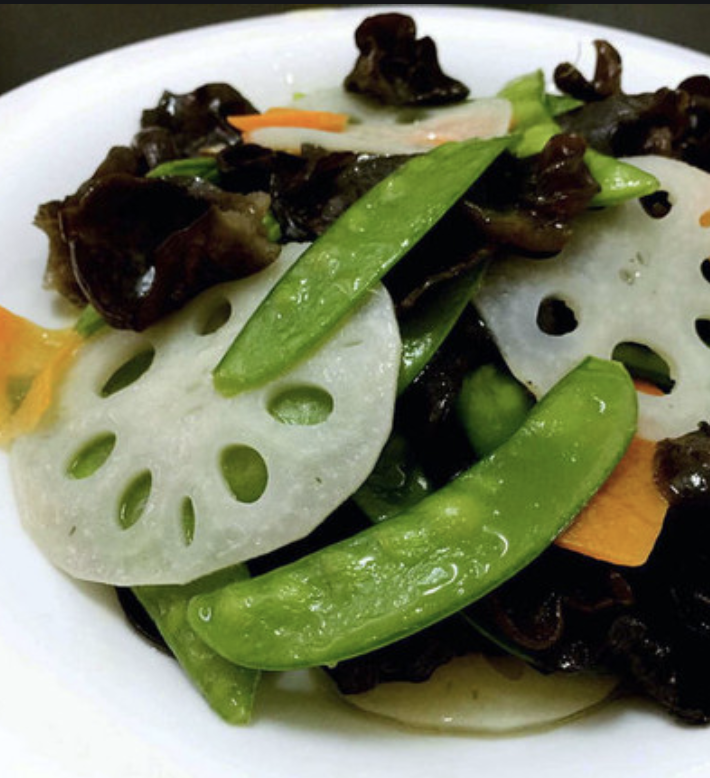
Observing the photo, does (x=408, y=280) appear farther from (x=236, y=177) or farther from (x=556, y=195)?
(x=236, y=177)

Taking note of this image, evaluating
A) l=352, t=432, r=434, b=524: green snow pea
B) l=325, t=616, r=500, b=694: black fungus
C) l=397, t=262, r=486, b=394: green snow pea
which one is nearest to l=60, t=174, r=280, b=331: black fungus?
l=397, t=262, r=486, b=394: green snow pea

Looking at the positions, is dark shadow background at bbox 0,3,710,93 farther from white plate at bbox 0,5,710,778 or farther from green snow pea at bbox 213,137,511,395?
green snow pea at bbox 213,137,511,395

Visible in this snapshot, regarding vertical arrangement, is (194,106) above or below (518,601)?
above

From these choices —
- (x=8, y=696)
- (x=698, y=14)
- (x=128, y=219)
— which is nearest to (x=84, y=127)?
(x=128, y=219)

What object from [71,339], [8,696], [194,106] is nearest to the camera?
[8,696]

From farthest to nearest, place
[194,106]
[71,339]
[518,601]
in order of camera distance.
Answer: [194,106], [71,339], [518,601]

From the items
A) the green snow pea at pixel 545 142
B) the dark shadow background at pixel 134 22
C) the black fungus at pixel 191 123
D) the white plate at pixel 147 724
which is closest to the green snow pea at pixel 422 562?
the white plate at pixel 147 724
